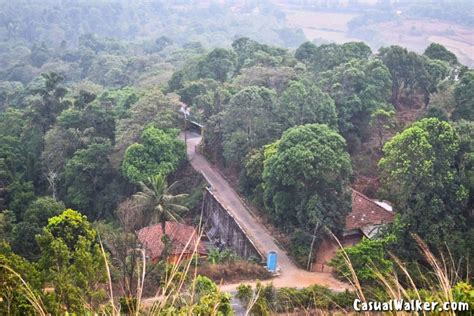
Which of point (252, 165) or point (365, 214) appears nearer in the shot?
point (365, 214)

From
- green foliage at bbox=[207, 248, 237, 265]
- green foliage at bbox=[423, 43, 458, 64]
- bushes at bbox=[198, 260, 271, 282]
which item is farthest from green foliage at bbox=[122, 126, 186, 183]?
green foliage at bbox=[423, 43, 458, 64]

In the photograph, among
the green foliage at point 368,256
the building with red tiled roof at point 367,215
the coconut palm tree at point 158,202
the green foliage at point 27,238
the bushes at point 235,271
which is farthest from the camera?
the building with red tiled roof at point 367,215

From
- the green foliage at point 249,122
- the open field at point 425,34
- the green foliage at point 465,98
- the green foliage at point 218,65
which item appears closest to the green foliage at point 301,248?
the green foliage at point 249,122

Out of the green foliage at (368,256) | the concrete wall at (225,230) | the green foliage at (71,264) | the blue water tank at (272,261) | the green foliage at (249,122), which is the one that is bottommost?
the concrete wall at (225,230)

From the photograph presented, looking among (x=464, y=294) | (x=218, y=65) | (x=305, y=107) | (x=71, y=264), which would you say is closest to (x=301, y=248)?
(x=305, y=107)

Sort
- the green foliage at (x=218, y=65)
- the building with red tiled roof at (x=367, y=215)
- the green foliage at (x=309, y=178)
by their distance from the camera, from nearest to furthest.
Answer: the green foliage at (x=309, y=178), the building with red tiled roof at (x=367, y=215), the green foliage at (x=218, y=65)

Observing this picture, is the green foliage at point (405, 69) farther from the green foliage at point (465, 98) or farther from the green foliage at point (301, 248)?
the green foliage at point (301, 248)

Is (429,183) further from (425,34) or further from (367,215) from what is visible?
(425,34)
